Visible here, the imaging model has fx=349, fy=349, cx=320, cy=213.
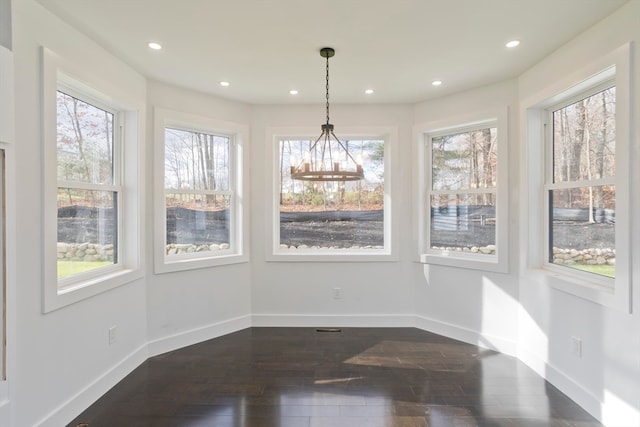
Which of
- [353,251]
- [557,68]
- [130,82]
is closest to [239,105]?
[130,82]

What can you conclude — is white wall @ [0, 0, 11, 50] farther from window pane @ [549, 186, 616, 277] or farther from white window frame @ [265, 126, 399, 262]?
window pane @ [549, 186, 616, 277]

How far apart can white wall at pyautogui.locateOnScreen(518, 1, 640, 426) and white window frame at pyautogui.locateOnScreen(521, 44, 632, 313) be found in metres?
0.04

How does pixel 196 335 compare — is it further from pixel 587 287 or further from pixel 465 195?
pixel 587 287

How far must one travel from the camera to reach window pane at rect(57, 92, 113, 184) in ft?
8.29

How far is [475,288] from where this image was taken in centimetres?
366

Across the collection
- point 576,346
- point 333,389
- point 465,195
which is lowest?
point 333,389

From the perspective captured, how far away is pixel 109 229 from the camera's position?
3049mm

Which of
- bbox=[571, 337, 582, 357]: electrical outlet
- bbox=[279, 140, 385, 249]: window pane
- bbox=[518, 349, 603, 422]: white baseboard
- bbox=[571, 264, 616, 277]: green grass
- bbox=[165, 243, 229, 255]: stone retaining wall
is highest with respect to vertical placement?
bbox=[279, 140, 385, 249]: window pane

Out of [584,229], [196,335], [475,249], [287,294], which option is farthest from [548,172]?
[196,335]

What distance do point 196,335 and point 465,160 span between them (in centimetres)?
349

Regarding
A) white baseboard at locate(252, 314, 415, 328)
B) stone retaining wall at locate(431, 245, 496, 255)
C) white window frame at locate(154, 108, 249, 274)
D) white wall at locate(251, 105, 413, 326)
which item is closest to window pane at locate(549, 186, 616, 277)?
stone retaining wall at locate(431, 245, 496, 255)

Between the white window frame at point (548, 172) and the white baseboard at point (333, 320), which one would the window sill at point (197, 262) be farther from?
the white window frame at point (548, 172)

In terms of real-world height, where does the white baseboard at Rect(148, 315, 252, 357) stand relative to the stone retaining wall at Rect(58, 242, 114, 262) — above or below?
below

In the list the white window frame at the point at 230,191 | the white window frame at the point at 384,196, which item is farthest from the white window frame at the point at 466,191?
the white window frame at the point at 230,191
